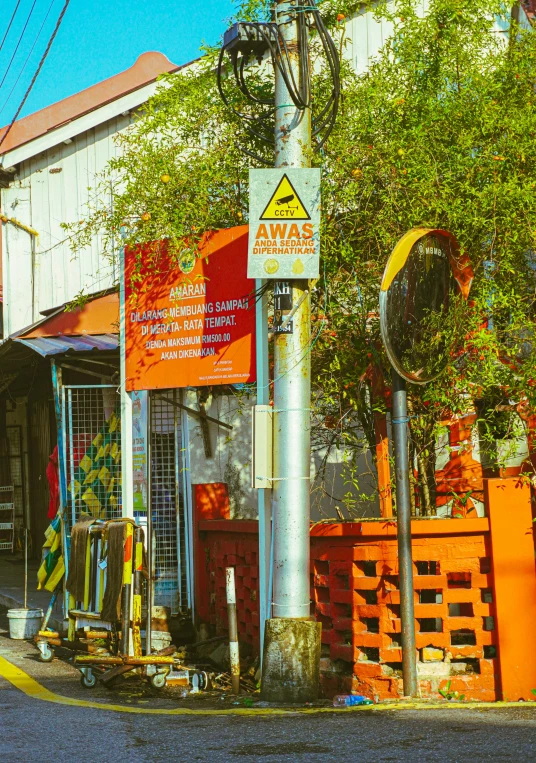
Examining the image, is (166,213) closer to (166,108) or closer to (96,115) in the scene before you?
(166,108)

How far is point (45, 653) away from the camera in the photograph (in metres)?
9.16

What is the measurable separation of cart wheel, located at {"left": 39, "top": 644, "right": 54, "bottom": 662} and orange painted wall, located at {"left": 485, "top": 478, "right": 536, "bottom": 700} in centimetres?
415

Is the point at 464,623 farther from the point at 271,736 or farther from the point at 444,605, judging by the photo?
the point at 271,736

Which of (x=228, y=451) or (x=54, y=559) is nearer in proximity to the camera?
(x=228, y=451)

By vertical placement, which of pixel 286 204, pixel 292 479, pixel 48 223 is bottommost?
pixel 292 479

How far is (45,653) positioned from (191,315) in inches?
130

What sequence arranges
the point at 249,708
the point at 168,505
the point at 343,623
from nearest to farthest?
the point at 249,708 < the point at 343,623 < the point at 168,505

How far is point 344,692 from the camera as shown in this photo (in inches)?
291

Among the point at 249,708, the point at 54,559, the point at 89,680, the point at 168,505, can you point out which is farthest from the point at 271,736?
the point at 54,559

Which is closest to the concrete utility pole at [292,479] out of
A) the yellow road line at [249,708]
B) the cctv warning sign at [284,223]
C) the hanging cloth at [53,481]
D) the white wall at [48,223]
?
the cctv warning sign at [284,223]

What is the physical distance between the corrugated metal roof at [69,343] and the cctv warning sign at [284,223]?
14.8ft

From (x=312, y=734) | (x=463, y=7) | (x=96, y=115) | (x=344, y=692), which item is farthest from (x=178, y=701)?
(x=96, y=115)

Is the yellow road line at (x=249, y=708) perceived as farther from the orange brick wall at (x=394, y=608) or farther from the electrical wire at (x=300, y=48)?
the electrical wire at (x=300, y=48)

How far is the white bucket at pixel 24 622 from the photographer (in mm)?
10445
